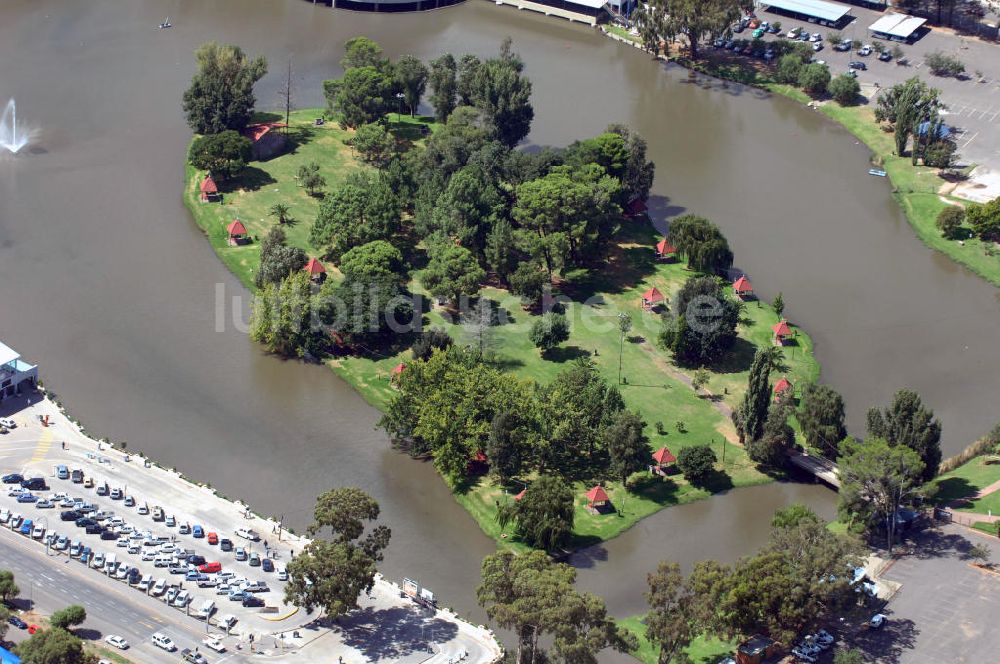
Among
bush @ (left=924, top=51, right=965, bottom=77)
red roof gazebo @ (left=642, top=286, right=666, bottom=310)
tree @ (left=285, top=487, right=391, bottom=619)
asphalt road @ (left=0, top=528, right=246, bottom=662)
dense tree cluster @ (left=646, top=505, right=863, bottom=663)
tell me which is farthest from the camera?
bush @ (left=924, top=51, right=965, bottom=77)

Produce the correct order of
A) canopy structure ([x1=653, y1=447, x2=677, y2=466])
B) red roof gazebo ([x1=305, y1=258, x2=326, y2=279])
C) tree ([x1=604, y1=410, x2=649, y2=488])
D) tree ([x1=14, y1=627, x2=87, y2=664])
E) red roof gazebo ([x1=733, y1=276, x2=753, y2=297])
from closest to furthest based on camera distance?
tree ([x1=14, y1=627, x2=87, y2=664])
tree ([x1=604, y1=410, x2=649, y2=488])
canopy structure ([x1=653, y1=447, x2=677, y2=466])
red roof gazebo ([x1=305, y1=258, x2=326, y2=279])
red roof gazebo ([x1=733, y1=276, x2=753, y2=297])

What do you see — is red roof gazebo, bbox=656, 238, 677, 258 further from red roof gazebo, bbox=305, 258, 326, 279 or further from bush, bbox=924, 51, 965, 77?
bush, bbox=924, 51, 965, 77

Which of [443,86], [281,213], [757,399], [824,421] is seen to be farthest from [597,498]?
[443,86]

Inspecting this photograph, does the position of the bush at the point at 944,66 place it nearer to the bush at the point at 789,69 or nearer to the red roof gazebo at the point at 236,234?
the bush at the point at 789,69

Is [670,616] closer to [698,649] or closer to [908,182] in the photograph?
[698,649]

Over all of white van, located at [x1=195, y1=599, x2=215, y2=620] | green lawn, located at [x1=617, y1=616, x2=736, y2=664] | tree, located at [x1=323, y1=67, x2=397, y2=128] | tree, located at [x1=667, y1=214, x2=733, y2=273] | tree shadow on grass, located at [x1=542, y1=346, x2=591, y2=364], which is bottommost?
white van, located at [x1=195, y1=599, x2=215, y2=620]

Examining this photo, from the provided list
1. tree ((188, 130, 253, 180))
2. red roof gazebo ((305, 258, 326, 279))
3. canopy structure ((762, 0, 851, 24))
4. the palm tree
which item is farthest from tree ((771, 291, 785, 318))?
canopy structure ((762, 0, 851, 24))

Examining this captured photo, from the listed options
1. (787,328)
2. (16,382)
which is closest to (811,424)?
(787,328)

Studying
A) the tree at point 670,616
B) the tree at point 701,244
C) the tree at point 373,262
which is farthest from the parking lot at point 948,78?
the tree at point 670,616
